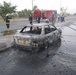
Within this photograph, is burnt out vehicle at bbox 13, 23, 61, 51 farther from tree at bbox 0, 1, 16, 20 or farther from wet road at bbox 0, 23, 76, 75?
tree at bbox 0, 1, 16, 20

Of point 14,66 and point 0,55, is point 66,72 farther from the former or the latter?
point 0,55

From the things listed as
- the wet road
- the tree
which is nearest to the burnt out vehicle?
the wet road

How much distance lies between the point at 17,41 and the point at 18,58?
1.27 m

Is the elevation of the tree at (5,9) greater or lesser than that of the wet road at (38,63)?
greater

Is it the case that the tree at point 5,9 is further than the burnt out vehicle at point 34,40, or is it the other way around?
the tree at point 5,9

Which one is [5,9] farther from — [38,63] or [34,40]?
[38,63]

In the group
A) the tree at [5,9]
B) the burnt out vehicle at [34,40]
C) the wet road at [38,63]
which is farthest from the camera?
the tree at [5,9]

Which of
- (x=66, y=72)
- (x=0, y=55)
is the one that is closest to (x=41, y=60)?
(x=66, y=72)

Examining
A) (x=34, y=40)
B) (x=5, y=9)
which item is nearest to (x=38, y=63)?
(x=34, y=40)

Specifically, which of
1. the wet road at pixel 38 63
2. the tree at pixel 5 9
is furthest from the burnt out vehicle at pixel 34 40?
the tree at pixel 5 9

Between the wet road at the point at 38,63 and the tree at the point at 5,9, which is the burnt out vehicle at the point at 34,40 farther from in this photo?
the tree at the point at 5,9

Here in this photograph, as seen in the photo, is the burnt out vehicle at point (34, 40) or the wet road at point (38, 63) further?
the burnt out vehicle at point (34, 40)

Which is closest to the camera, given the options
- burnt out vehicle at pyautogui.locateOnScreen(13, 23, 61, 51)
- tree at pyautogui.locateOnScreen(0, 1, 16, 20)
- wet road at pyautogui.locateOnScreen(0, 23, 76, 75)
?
wet road at pyautogui.locateOnScreen(0, 23, 76, 75)

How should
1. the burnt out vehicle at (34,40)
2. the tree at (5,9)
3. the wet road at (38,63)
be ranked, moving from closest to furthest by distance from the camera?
the wet road at (38,63) < the burnt out vehicle at (34,40) < the tree at (5,9)
